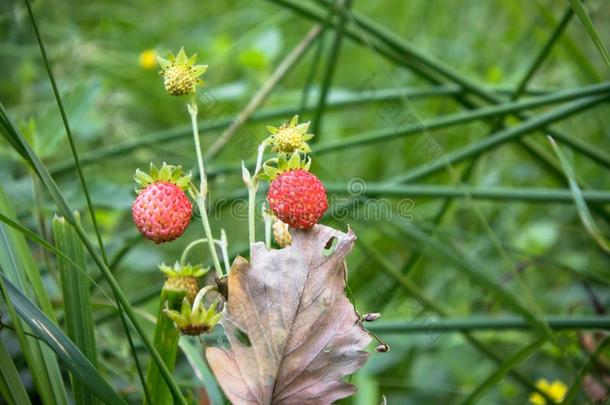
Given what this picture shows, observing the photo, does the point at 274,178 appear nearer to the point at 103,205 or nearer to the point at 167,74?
the point at 167,74

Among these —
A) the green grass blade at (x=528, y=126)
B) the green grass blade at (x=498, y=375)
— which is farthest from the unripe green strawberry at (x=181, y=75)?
the green grass blade at (x=528, y=126)

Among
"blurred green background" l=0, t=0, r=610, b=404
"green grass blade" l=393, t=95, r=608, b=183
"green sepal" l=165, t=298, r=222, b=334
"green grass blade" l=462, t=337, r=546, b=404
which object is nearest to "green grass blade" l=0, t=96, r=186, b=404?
"green sepal" l=165, t=298, r=222, b=334

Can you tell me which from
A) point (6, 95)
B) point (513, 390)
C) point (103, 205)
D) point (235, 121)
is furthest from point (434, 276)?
point (6, 95)

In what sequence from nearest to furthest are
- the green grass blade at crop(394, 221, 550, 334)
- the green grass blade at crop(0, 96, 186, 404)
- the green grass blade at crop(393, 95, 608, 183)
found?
1. the green grass blade at crop(0, 96, 186, 404)
2. the green grass blade at crop(394, 221, 550, 334)
3. the green grass blade at crop(393, 95, 608, 183)

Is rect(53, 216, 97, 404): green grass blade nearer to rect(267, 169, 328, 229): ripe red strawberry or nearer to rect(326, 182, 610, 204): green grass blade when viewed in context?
rect(267, 169, 328, 229): ripe red strawberry

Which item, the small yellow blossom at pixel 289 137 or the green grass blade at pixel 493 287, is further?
the green grass blade at pixel 493 287

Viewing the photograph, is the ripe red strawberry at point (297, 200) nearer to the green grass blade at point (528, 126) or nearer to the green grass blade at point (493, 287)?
the green grass blade at point (493, 287)

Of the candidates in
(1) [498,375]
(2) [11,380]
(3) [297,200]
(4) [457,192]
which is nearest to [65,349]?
(2) [11,380]
